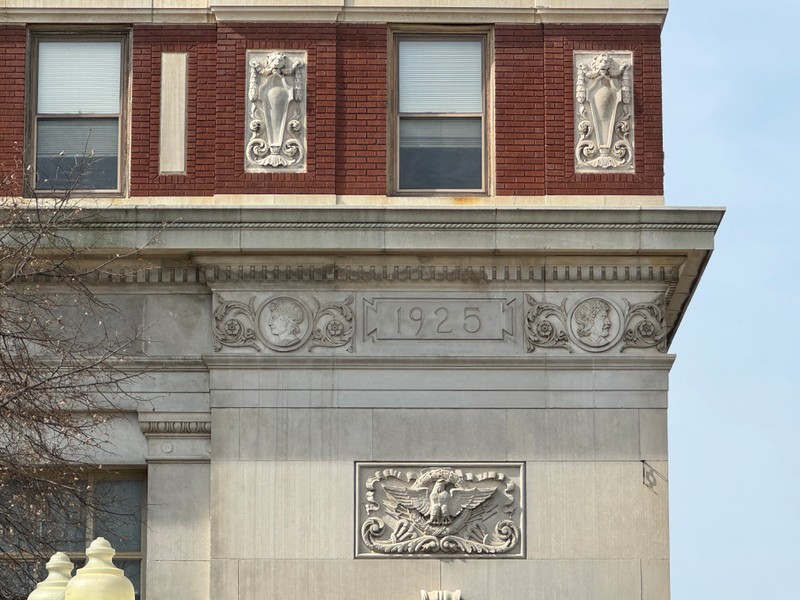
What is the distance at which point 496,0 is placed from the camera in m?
24.1

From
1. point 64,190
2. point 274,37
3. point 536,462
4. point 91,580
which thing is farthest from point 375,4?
point 91,580

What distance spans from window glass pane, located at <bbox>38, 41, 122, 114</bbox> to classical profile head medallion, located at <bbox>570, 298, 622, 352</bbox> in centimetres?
622

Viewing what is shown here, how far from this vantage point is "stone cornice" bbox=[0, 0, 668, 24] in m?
23.9

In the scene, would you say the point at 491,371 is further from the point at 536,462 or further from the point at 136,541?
the point at 136,541

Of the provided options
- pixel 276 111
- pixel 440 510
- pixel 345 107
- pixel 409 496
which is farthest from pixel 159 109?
pixel 440 510

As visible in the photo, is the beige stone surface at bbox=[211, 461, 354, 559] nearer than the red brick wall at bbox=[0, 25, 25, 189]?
Yes

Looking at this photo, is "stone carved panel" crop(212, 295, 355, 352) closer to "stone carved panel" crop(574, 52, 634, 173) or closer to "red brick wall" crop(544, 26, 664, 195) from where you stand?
"red brick wall" crop(544, 26, 664, 195)

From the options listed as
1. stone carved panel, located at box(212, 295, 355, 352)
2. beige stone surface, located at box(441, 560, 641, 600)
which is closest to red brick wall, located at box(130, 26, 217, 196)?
stone carved panel, located at box(212, 295, 355, 352)

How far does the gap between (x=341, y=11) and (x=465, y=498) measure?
6099mm

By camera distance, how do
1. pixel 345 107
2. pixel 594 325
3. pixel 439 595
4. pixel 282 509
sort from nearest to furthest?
pixel 439 595, pixel 282 509, pixel 594 325, pixel 345 107

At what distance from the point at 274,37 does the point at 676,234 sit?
541 cm

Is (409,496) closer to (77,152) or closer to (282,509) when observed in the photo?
(282,509)

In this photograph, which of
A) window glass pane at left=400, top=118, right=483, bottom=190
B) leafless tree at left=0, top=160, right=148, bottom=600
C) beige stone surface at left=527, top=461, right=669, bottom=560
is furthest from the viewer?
window glass pane at left=400, top=118, right=483, bottom=190

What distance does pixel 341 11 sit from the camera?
24.0 metres
